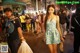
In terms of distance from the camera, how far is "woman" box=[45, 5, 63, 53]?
2803mm

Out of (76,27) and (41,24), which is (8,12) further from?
(76,27)

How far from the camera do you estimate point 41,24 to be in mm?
2828

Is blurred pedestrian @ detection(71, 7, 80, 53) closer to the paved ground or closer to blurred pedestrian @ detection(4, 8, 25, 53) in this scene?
the paved ground

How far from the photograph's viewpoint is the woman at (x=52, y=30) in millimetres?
2803

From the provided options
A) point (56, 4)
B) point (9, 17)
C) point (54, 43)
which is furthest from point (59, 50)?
point (9, 17)

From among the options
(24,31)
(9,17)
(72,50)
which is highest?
(9,17)

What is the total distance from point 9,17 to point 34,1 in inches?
15.6

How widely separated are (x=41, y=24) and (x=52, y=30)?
0.17 m

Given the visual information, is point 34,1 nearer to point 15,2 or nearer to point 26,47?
point 15,2

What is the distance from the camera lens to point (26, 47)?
2896mm

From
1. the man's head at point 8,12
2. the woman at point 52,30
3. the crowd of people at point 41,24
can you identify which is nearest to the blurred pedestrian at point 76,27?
the crowd of people at point 41,24

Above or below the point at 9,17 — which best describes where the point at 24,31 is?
below

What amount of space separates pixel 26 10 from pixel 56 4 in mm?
Result: 406

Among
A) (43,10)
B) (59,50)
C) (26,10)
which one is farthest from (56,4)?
(59,50)
